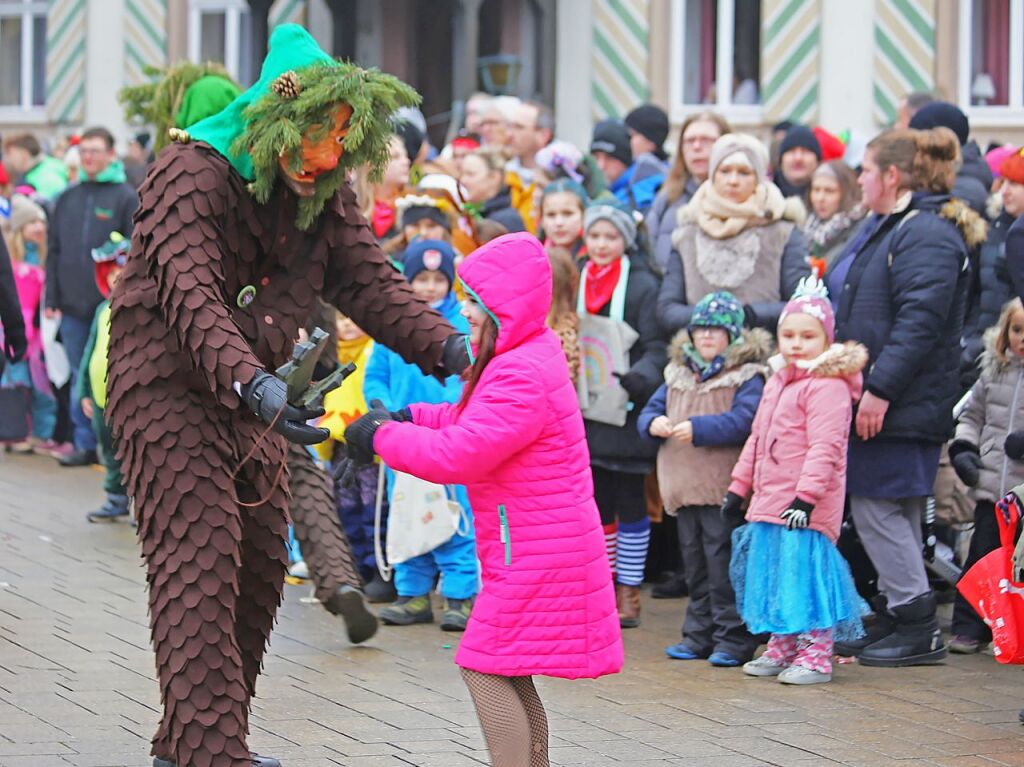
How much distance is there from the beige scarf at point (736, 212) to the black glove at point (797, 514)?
60.8 inches

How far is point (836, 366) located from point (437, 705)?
6.77 feet

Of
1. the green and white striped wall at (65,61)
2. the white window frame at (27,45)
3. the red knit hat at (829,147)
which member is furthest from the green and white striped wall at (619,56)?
the white window frame at (27,45)

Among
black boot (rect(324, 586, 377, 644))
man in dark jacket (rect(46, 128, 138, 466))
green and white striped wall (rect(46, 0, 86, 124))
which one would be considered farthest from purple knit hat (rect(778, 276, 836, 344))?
green and white striped wall (rect(46, 0, 86, 124))

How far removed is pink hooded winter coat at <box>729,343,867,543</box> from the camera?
23.0 ft

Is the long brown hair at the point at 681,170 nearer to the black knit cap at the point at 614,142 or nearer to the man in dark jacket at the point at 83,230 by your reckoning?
the black knit cap at the point at 614,142

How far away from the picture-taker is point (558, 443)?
4844mm

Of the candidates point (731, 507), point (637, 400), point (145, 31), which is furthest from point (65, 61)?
point (731, 507)

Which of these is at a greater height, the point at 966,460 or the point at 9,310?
the point at 9,310

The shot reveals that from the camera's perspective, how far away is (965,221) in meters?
7.52

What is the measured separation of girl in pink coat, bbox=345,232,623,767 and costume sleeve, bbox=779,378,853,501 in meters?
2.23

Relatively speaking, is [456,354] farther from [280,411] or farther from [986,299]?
[986,299]

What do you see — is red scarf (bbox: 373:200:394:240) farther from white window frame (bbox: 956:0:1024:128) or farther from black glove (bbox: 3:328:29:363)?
white window frame (bbox: 956:0:1024:128)

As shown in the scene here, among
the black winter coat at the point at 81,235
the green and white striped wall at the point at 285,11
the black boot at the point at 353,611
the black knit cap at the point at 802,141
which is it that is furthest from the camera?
the green and white striped wall at the point at 285,11

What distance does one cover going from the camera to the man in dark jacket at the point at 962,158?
9.38 metres
